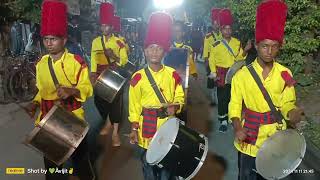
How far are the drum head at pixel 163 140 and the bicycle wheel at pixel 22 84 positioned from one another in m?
6.95

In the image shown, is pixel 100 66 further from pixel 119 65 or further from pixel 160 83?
pixel 160 83

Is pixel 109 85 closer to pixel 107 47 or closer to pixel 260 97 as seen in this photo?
pixel 107 47

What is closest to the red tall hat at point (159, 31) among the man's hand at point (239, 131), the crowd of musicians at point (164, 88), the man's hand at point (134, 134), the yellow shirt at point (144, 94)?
the crowd of musicians at point (164, 88)

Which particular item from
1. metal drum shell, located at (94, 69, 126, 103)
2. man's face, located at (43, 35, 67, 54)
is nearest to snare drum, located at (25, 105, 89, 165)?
man's face, located at (43, 35, 67, 54)

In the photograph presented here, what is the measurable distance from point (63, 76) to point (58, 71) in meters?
0.07

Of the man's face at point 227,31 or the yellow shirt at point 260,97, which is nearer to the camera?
the yellow shirt at point 260,97

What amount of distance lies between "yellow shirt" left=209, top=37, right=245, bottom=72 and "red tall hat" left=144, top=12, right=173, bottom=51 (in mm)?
4210

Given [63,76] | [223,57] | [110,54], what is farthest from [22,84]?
[63,76]

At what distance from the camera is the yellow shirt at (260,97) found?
3936mm

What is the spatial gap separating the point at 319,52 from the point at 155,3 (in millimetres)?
27999

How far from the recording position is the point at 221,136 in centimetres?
791

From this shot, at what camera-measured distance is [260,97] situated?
3934 mm

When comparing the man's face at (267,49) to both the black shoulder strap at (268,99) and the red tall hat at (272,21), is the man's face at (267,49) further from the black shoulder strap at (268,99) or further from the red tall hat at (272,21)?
the black shoulder strap at (268,99)

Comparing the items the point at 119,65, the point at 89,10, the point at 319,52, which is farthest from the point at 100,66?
the point at 89,10
